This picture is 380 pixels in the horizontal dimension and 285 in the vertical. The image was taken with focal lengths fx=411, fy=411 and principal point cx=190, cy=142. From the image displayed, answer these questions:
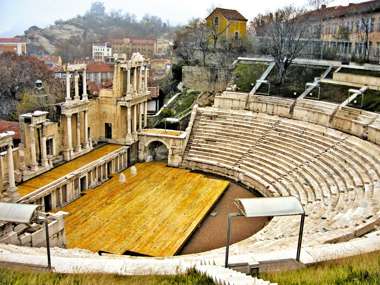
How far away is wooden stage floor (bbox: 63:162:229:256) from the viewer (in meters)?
17.0

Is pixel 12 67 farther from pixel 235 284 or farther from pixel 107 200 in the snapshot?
pixel 235 284

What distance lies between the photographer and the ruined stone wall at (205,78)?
121 ft

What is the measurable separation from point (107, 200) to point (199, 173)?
7234 millimetres

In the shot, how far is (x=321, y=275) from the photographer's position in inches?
336

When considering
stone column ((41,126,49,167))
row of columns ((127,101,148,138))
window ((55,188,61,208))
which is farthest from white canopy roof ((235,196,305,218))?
row of columns ((127,101,148,138))

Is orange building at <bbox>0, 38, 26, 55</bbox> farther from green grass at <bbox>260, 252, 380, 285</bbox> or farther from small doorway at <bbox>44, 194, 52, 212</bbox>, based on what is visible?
green grass at <bbox>260, 252, 380, 285</bbox>

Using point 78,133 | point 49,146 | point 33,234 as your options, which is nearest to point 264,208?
point 33,234

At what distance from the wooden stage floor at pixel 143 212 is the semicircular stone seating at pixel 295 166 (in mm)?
2358

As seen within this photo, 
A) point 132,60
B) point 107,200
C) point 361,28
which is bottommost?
point 107,200

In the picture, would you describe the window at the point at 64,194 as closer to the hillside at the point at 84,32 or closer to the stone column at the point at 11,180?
the stone column at the point at 11,180

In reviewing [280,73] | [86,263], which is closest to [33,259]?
[86,263]

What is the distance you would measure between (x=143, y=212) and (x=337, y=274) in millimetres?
12833

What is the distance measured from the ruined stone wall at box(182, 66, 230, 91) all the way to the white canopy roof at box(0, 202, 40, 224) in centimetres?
2839

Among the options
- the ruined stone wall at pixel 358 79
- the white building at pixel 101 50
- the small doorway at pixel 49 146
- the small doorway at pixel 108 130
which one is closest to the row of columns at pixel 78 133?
the small doorway at pixel 49 146
